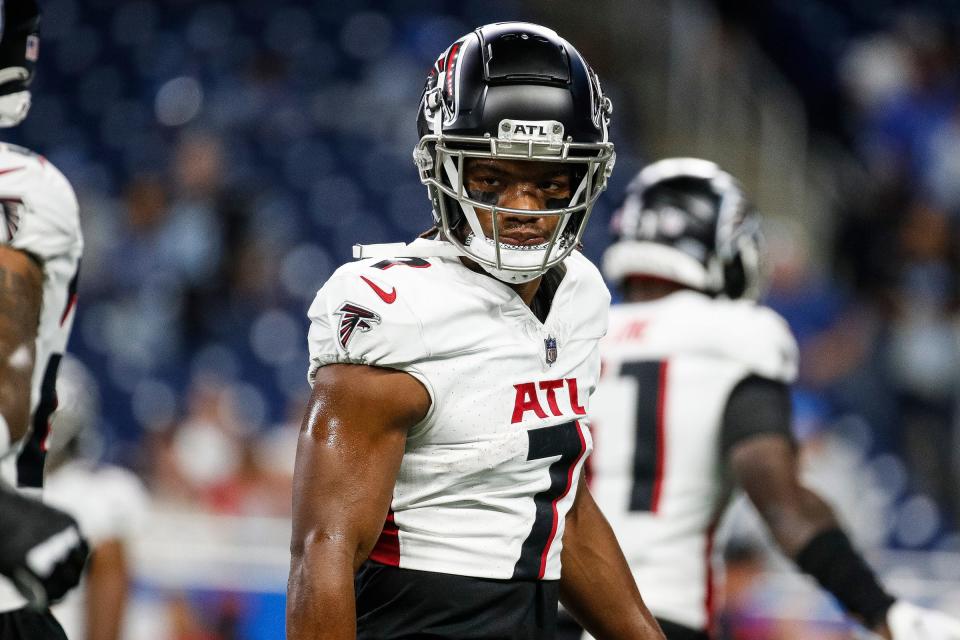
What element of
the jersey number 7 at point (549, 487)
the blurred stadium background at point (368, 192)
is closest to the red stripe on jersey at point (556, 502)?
the jersey number 7 at point (549, 487)

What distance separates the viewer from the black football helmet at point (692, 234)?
3.82 m

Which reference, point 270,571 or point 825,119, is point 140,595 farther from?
point 825,119

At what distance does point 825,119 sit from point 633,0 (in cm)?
162

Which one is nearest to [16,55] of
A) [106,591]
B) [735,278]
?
[735,278]

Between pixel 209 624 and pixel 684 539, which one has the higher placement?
pixel 684 539

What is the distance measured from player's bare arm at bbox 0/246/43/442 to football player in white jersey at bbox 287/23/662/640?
21.0 inches

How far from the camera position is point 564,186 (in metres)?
2.37

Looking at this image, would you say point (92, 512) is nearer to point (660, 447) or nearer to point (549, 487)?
point (660, 447)

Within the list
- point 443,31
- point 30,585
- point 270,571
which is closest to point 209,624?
point 270,571

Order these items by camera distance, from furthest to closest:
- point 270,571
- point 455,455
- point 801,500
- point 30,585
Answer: point 270,571
point 801,500
point 455,455
point 30,585

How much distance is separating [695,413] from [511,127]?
153 centimetres

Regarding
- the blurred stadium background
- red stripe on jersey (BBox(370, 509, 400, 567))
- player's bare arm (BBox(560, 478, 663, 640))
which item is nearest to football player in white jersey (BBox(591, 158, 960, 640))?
player's bare arm (BBox(560, 478, 663, 640))

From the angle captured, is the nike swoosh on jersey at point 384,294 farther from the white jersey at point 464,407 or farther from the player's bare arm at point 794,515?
the player's bare arm at point 794,515

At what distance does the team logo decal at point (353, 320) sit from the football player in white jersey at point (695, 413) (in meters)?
1.61
